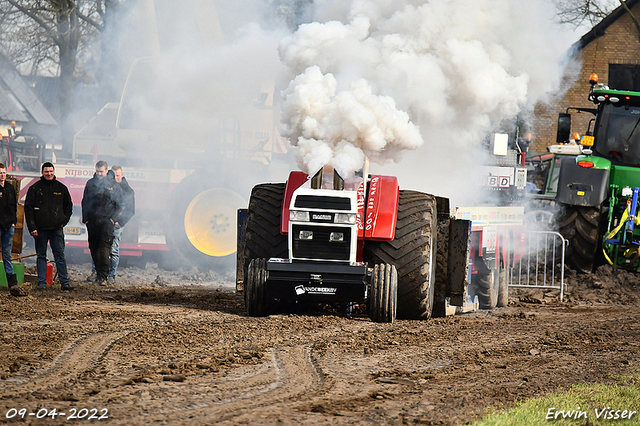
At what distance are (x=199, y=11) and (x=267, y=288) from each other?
7.81m

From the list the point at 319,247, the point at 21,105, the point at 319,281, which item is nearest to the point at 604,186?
the point at 319,247

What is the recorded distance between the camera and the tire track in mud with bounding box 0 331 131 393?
14.7 feet

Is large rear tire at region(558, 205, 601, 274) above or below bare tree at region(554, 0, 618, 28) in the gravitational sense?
below

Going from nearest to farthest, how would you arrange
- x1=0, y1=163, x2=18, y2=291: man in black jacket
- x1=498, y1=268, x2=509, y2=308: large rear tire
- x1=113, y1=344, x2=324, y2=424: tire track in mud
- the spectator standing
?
x1=113, y1=344, x2=324, y2=424: tire track in mud < x1=0, y1=163, x2=18, y2=291: man in black jacket < x1=498, y1=268, x2=509, y2=308: large rear tire < the spectator standing

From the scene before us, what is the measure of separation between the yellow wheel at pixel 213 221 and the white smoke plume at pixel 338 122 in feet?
18.2

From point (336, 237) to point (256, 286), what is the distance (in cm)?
Answer: 92

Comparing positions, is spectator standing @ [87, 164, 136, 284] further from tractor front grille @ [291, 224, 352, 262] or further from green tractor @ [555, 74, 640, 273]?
green tractor @ [555, 74, 640, 273]

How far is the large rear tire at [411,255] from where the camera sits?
294 inches

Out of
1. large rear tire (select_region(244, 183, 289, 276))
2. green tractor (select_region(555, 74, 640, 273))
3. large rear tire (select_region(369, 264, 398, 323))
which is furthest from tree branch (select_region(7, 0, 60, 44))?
large rear tire (select_region(369, 264, 398, 323))

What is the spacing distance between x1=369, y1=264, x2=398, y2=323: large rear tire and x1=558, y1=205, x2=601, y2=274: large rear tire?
18.7ft

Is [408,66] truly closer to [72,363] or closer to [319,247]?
[319,247]

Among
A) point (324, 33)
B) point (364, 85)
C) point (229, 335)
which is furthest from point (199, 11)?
point (229, 335)

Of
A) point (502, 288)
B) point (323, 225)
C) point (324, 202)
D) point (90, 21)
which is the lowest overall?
point (502, 288)

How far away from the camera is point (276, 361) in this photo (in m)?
5.45
